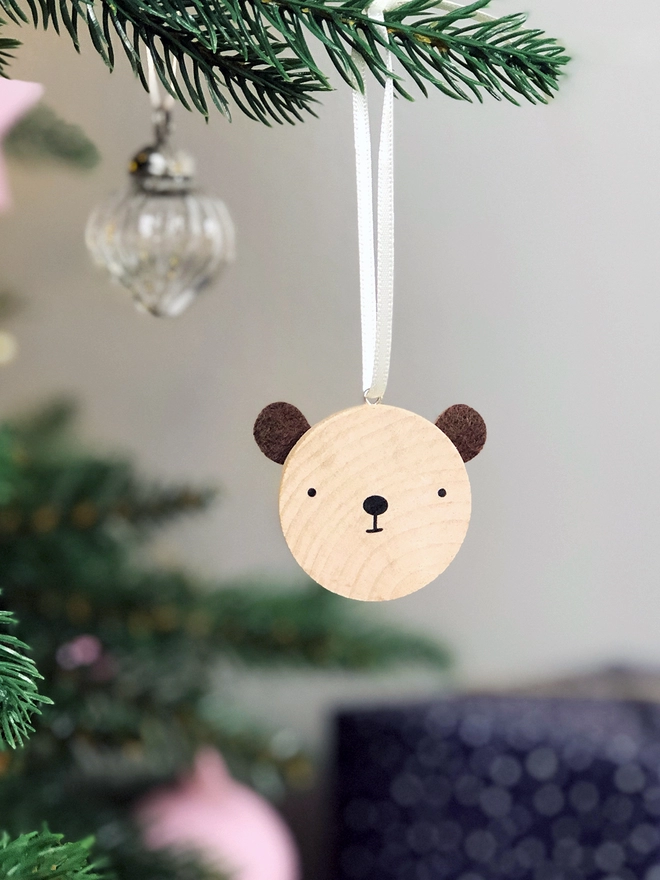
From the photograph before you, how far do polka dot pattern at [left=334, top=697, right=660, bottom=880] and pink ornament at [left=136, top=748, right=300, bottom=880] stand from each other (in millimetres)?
178

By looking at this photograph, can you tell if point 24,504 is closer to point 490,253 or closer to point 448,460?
point 448,460

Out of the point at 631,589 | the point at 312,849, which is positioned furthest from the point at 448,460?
the point at 312,849

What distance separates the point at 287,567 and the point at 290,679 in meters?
0.17

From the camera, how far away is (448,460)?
0.34 m

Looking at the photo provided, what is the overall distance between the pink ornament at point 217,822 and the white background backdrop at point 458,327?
1.09 feet

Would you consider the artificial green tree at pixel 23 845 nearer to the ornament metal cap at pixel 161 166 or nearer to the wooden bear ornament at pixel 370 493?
the wooden bear ornament at pixel 370 493

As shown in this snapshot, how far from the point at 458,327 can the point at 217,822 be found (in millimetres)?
635

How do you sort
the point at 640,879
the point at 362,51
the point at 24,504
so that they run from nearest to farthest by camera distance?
1. the point at 362,51
2. the point at 24,504
3. the point at 640,879

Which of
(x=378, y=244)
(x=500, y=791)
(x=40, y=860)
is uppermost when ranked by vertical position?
(x=378, y=244)

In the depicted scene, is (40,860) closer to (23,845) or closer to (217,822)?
(23,845)

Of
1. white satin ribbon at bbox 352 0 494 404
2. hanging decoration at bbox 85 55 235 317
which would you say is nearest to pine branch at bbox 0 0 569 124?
white satin ribbon at bbox 352 0 494 404

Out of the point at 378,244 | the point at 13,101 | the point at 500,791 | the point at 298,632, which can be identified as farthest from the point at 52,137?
the point at 500,791

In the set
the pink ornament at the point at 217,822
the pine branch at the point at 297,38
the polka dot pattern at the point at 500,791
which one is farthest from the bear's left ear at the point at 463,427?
the polka dot pattern at the point at 500,791

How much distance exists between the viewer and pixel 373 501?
1.10 feet
